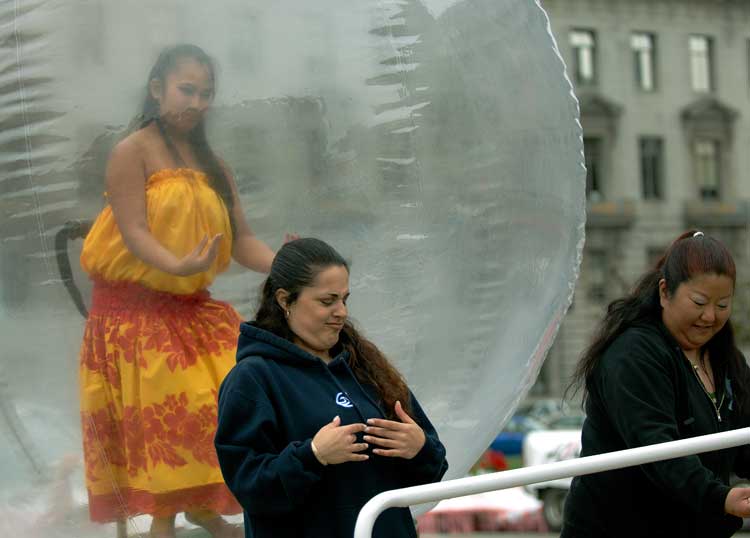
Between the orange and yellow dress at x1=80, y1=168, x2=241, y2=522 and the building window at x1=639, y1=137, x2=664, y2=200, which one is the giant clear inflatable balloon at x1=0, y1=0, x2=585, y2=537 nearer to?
the orange and yellow dress at x1=80, y1=168, x2=241, y2=522

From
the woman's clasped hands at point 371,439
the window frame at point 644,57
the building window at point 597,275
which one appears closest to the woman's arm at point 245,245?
the woman's clasped hands at point 371,439

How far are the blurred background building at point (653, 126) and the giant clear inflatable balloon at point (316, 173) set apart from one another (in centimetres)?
3564

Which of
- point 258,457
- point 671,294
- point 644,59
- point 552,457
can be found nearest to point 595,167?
point 644,59

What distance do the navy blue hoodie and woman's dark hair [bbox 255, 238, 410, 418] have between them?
3 centimetres

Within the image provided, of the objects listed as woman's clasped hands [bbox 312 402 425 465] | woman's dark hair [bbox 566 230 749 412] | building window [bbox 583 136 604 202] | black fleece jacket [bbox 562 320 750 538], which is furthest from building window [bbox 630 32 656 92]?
Result: woman's clasped hands [bbox 312 402 425 465]

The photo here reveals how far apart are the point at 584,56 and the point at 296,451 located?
38.5 metres

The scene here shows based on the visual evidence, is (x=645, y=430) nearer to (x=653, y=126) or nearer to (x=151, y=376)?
(x=151, y=376)

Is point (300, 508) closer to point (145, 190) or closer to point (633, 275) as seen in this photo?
point (145, 190)

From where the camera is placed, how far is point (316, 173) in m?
3.74

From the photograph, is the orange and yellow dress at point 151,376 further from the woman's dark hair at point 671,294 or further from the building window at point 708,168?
the building window at point 708,168

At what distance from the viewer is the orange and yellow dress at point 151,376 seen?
361cm

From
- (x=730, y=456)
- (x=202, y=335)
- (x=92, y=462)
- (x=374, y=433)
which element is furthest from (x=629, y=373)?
(x=92, y=462)

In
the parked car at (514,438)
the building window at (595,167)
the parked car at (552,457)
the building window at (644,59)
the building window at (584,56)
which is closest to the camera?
the parked car at (552,457)

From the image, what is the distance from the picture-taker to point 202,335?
12.2ft
